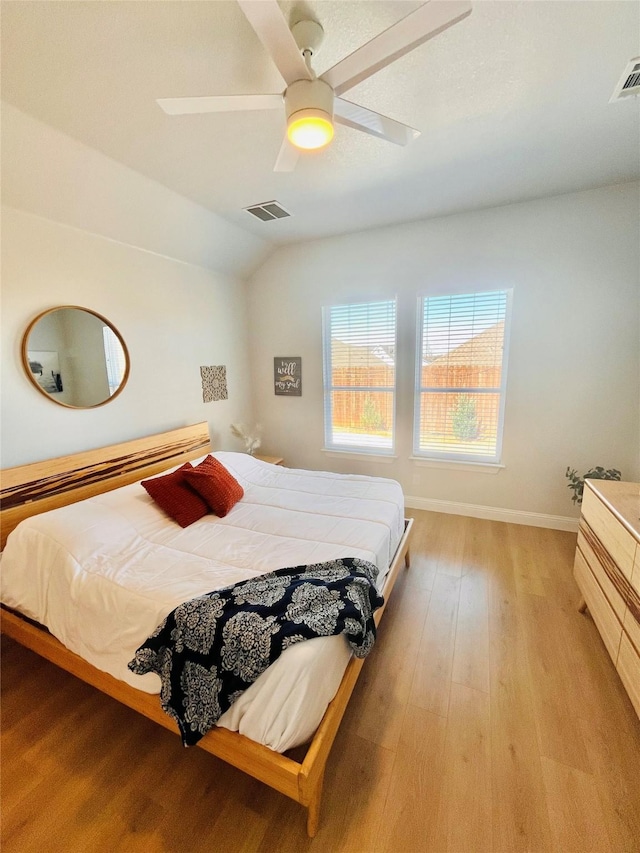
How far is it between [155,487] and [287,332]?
92.9 inches

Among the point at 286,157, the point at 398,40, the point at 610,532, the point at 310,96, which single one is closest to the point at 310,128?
the point at 310,96

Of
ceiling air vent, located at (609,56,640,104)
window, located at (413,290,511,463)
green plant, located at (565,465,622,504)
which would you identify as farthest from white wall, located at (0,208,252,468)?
green plant, located at (565,465,622,504)

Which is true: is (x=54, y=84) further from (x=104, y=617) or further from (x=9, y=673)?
(x=9, y=673)

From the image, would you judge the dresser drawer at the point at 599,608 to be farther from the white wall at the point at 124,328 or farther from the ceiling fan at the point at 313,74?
the white wall at the point at 124,328

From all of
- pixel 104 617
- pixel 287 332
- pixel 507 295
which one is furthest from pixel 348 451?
pixel 104 617

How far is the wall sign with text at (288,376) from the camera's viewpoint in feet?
12.6

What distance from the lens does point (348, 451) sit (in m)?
3.77

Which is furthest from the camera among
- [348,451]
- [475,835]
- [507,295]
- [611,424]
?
[348,451]

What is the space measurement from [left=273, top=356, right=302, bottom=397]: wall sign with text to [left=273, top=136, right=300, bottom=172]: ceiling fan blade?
2.23 meters

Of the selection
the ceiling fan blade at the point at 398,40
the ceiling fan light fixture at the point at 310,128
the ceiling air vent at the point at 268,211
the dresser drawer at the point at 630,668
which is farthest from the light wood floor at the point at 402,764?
the ceiling air vent at the point at 268,211

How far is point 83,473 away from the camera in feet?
7.29

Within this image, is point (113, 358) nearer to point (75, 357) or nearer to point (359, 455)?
point (75, 357)

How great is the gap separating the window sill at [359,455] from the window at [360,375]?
4 cm

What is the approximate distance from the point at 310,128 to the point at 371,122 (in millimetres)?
406
